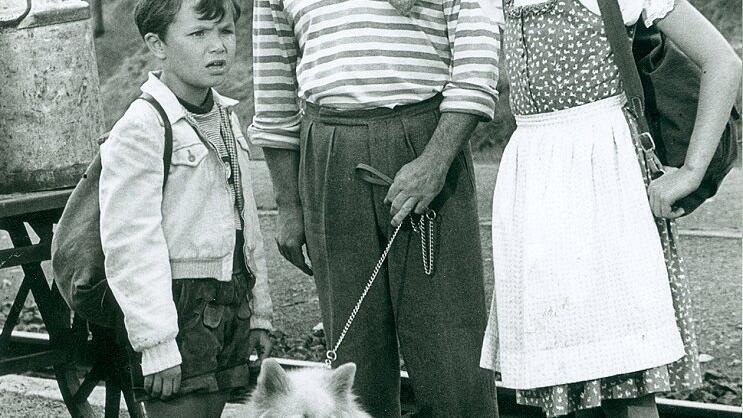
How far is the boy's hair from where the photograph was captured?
3463 mm

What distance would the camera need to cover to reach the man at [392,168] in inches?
130

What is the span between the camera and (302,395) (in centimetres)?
314

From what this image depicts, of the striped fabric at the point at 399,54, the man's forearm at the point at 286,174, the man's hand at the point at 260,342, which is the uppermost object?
the striped fabric at the point at 399,54

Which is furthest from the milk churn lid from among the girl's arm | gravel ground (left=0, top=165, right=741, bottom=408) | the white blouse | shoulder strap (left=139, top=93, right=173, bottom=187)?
the girl's arm

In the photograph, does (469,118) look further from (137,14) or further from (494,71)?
(137,14)

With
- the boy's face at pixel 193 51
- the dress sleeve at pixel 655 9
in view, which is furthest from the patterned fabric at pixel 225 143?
the dress sleeve at pixel 655 9

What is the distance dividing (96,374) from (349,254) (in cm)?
201

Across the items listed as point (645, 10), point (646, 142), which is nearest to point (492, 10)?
point (645, 10)

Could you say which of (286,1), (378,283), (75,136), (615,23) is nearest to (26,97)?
(75,136)

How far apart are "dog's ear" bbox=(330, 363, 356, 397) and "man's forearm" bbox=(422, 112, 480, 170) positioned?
0.71 m

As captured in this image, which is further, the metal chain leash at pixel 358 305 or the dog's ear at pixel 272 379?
the metal chain leash at pixel 358 305

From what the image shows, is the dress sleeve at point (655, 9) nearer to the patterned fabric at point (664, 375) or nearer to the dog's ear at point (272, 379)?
the patterned fabric at point (664, 375)

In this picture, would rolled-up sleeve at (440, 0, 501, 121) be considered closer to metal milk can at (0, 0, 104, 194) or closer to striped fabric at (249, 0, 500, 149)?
striped fabric at (249, 0, 500, 149)

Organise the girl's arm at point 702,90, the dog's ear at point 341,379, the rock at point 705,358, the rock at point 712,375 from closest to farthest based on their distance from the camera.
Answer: the girl's arm at point 702,90 → the dog's ear at point 341,379 → the rock at point 712,375 → the rock at point 705,358
